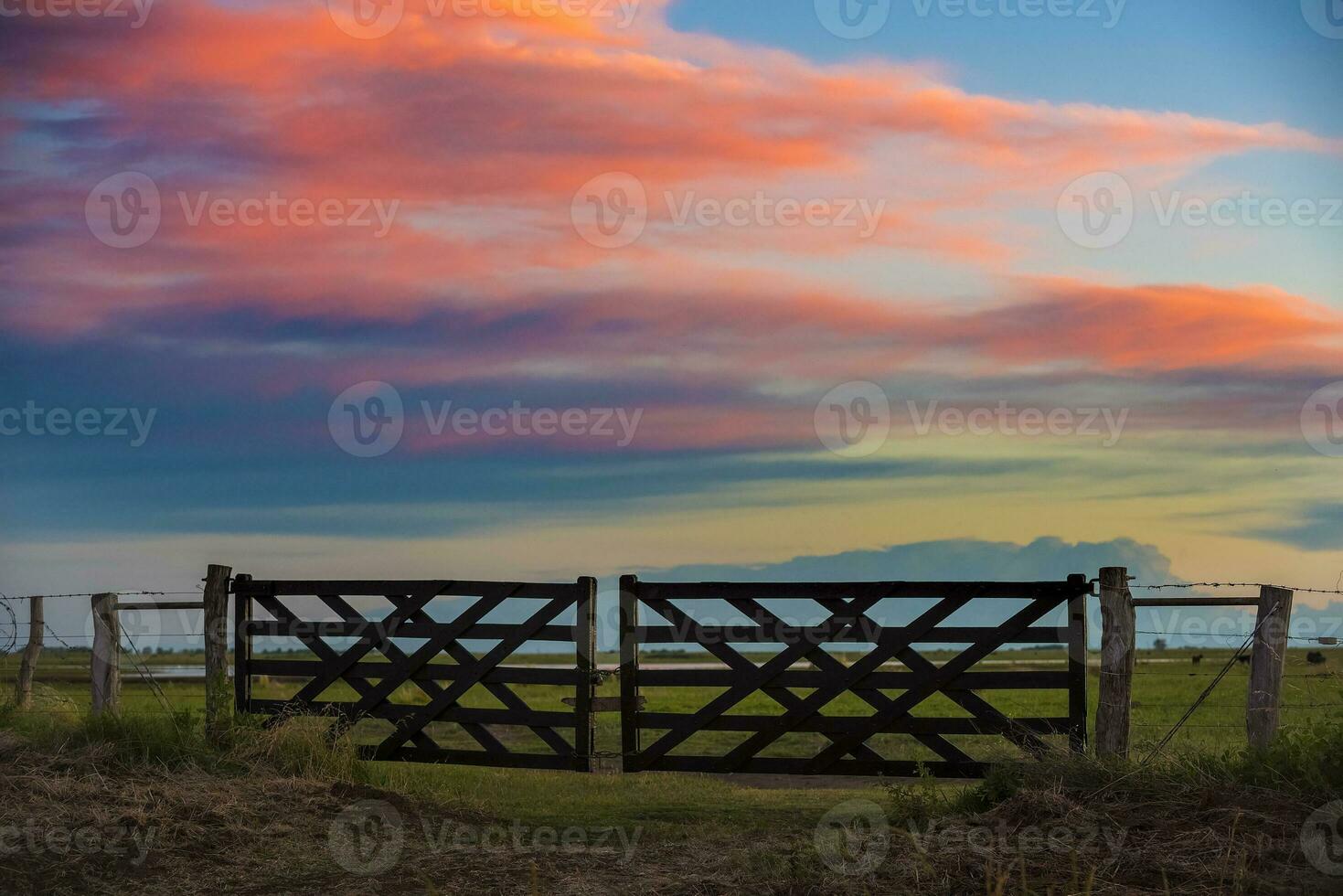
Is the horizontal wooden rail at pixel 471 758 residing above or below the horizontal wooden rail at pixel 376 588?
below

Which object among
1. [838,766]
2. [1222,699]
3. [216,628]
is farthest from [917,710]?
[216,628]

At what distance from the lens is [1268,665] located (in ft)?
36.1

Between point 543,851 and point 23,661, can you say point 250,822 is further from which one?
point 23,661

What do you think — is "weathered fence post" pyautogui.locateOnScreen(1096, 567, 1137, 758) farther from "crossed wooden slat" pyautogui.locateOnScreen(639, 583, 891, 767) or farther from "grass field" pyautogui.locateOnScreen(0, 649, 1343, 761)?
"crossed wooden slat" pyautogui.locateOnScreen(639, 583, 891, 767)

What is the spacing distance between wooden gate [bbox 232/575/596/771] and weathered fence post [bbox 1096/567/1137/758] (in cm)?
551

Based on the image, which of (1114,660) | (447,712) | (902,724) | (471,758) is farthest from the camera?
(447,712)

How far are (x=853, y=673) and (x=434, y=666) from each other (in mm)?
4985

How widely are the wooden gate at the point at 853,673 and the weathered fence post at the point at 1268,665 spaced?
63.5 inches

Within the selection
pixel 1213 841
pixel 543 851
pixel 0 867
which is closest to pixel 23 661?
pixel 0 867

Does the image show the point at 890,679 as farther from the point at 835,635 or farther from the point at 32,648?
the point at 32,648

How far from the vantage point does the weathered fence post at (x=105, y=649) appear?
15906mm

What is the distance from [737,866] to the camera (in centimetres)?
867

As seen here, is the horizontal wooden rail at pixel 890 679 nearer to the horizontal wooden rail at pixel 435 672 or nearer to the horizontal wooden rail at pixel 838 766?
the horizontal wooden rail at pixel 838 766

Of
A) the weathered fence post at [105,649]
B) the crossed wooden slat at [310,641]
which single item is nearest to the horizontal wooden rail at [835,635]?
the crossed wooden slat at [310,641]
